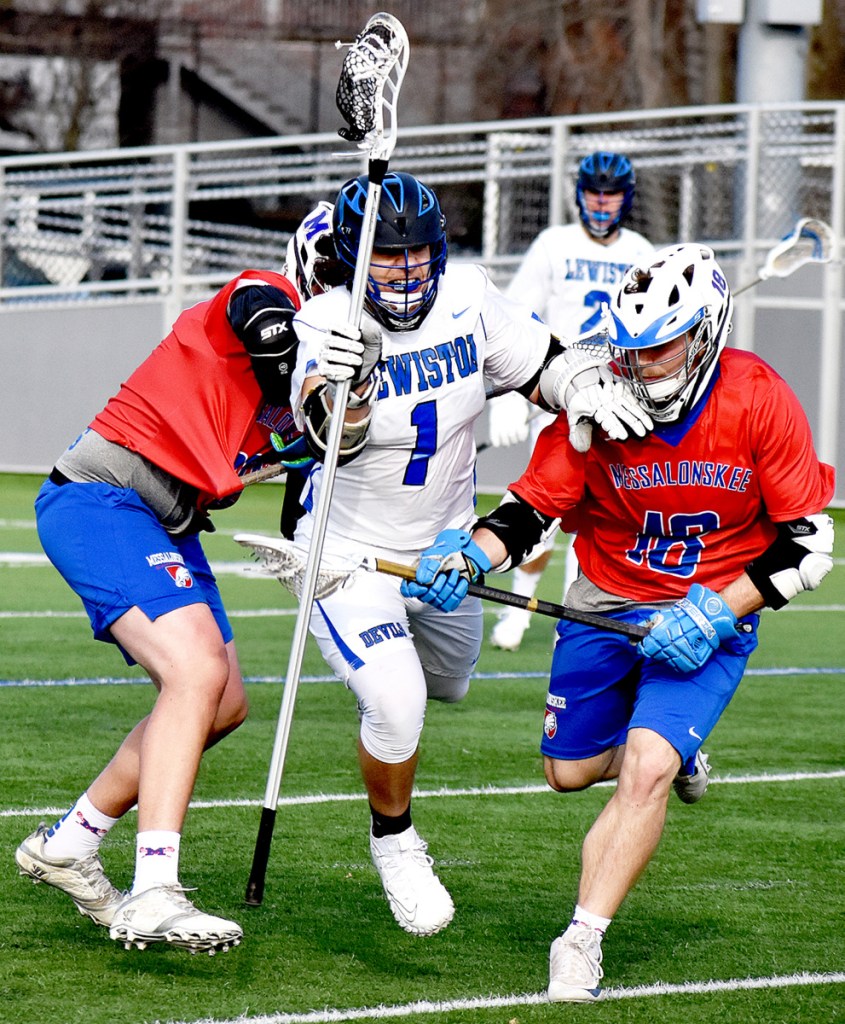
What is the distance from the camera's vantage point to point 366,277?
15.7ft

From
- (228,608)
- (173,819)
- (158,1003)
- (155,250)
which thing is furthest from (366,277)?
(155,250)

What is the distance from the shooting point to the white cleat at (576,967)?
435cm

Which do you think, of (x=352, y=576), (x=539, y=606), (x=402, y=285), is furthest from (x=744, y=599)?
(x=402, y=285)

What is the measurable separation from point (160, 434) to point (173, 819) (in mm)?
1030

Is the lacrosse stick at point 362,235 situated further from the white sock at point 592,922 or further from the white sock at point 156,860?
the white sock at point 592,922

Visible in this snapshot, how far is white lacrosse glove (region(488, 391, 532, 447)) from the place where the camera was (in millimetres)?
8375

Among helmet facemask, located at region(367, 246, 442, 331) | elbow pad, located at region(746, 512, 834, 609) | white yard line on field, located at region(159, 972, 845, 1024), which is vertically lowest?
white yard line on field, located at region(159, 972, 845, 1024)

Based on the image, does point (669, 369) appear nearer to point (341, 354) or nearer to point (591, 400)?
point (591, 400)

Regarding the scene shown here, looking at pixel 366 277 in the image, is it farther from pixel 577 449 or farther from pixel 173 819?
pixel 173 819

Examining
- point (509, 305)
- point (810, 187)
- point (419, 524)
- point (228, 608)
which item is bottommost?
point (228, 608)

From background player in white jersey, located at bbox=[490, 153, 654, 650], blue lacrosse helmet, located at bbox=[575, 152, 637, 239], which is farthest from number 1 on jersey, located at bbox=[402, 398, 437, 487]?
blue lacrosse helmet, located at bbox=[575, 152, 637, 239]

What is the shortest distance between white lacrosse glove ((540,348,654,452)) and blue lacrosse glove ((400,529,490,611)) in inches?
15.7

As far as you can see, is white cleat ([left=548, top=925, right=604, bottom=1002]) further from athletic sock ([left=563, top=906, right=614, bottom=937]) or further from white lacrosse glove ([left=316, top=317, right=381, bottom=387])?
white lacrosse glove ([left=316, top=317, right=381, bottom=387])

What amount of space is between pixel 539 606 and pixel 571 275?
209 inches
